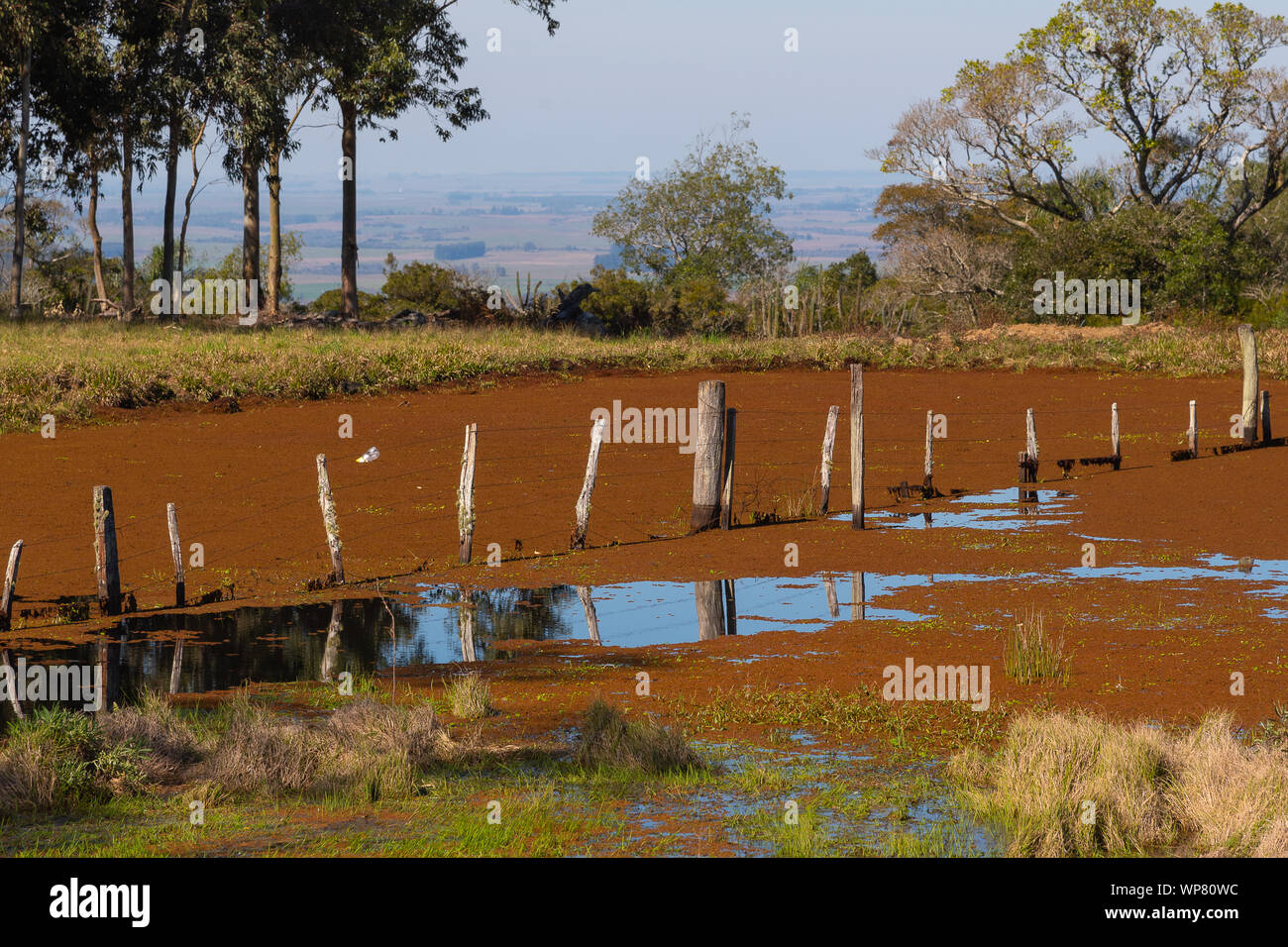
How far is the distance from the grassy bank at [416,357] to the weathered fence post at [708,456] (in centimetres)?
1246

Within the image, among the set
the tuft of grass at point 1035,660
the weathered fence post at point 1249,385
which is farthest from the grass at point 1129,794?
the weathered fence post at point 1249,385

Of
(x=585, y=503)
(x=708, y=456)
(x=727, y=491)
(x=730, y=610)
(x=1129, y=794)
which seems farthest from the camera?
(x=727, y=491)

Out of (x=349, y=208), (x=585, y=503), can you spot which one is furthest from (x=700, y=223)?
(x=585, y=503)

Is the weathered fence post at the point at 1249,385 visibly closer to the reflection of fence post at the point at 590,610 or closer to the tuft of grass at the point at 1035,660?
the reflection of fence post at the point at 590,610

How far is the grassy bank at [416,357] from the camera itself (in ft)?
83.4

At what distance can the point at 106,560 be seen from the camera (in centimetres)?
1264

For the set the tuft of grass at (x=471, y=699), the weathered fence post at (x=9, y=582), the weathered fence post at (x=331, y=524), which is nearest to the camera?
the tuft of grass at (x=471, y=699)

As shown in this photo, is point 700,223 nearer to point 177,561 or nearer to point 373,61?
point 373,61

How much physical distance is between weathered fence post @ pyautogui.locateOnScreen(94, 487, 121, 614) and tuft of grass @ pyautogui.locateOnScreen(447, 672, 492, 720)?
439 cm

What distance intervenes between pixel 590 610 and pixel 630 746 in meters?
5.36

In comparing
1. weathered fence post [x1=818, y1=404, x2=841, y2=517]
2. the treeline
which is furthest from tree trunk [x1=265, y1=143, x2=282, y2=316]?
weathered fence post [x1=818, y1=404, x2=841, y2=517]

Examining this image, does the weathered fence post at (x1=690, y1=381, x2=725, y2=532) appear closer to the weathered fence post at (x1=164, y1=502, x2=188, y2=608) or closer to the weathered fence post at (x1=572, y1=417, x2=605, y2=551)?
the weathered fence post at (x1=572, y1=417, x2=605, y2=551)
